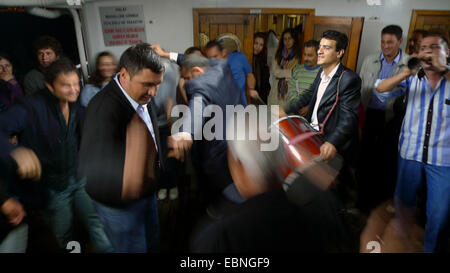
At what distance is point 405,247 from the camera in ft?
3.61

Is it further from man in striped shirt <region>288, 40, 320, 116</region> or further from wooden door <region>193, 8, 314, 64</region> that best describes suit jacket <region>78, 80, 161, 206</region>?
man in striped shirt <region>288, 40, 320, 116</region>

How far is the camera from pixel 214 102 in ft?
3.24

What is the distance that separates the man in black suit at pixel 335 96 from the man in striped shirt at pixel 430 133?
0.16m

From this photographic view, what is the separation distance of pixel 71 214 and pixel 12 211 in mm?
218

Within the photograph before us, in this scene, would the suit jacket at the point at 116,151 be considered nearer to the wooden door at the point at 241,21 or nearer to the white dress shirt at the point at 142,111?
the white dress shirt at the point at 142,111

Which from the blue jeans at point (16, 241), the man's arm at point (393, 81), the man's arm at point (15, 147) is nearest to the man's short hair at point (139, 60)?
the man's arm at point (15, 147)

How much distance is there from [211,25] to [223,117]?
0.39 metres

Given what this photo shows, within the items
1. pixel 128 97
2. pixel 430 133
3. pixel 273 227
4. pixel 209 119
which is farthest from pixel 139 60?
pixel 430 133

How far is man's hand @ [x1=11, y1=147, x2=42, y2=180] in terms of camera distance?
842 mm

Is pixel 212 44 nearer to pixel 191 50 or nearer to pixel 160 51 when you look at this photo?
pixel 191 50

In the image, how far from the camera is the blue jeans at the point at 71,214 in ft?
3.20

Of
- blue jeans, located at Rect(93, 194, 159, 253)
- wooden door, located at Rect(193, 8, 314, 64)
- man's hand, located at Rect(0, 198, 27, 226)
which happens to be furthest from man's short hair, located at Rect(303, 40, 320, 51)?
man's hand, located at Rect(0, 198, 27, 226)

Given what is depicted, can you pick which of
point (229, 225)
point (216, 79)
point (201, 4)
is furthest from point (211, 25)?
point (229, 225)
